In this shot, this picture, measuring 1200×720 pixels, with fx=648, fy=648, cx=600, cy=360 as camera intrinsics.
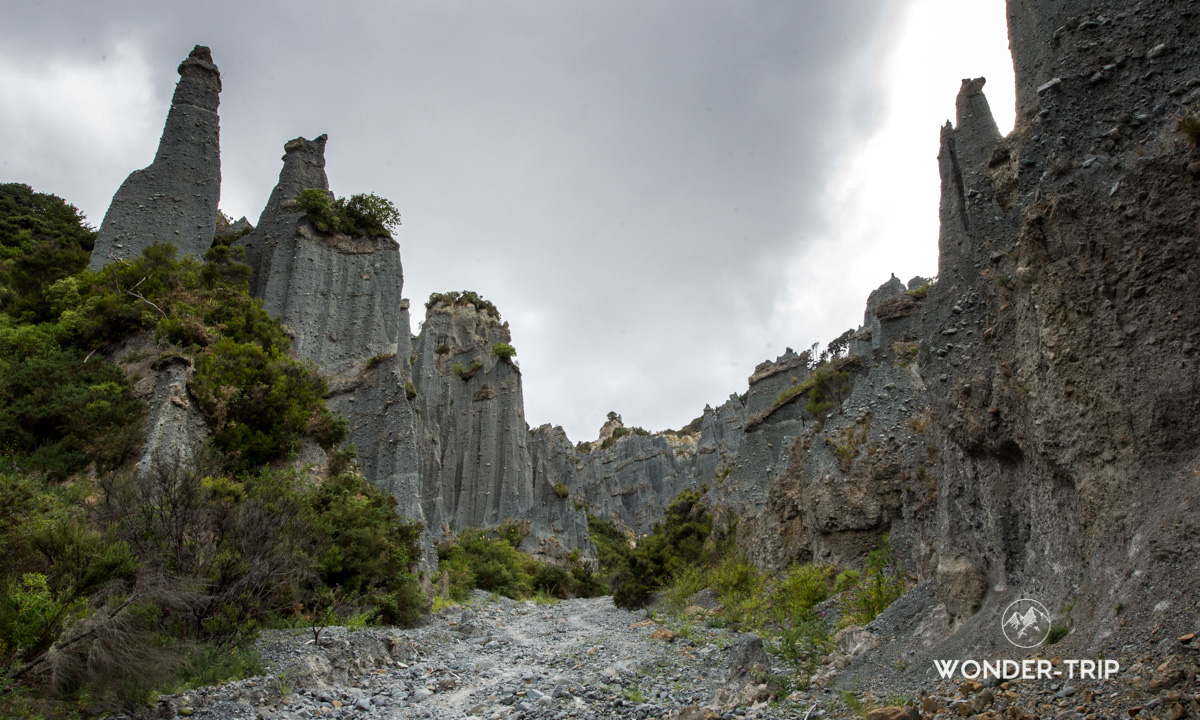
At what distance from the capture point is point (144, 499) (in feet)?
29.9

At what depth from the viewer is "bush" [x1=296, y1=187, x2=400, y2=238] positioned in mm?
26562

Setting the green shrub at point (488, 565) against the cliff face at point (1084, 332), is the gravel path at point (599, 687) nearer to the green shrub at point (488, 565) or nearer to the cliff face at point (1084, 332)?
the cliff face at point (1084, 332)

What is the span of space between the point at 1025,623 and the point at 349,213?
91.3ft

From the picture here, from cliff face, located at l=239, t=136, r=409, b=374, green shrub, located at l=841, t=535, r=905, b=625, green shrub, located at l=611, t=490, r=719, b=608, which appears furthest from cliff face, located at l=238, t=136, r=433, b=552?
green shrub, located at l=841, t=535, r=905, b=625

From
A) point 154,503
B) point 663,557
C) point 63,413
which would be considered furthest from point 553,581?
point 154,503

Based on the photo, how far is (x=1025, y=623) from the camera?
5.96m

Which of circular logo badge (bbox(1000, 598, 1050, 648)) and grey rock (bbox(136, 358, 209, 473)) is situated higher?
grey rock (bbox(136, 358, 209, 473))

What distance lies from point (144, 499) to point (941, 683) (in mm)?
10089

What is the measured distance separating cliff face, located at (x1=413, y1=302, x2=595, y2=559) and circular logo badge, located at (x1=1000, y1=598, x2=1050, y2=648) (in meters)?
38.5

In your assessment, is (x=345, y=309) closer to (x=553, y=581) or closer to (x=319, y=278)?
(x=319, y=278)

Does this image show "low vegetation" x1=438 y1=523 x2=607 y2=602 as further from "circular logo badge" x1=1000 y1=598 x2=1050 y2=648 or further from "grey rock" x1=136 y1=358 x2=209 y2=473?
"circular logo badge" x1=1000 y1=598 x2=1050 y2=648

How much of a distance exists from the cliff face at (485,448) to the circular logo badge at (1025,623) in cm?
3851

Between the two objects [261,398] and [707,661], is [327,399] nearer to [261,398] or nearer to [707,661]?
[261,398]

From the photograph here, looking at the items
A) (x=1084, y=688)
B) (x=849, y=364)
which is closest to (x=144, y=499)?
(x=1084, y=688)
